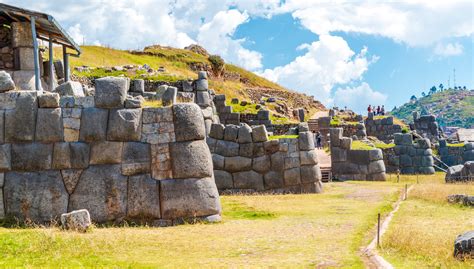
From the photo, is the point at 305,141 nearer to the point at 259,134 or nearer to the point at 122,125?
the point at 259,134

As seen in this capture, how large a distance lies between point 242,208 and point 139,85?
15698 millimetres

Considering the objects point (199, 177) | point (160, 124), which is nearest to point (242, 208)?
point (199, 177)

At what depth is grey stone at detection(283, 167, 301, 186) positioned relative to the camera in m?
22.7

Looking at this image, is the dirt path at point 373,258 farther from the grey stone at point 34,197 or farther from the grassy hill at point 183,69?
the grassy hill at point 183,69

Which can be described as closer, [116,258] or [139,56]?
[116,258]

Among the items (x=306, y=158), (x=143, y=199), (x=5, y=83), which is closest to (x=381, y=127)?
(x=306, y=158)

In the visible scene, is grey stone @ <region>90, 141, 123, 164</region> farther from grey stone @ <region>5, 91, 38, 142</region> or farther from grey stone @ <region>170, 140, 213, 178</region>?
grey stone @ <region>5, 91, 38, 142</region>

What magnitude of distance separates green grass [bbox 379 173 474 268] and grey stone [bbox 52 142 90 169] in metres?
7.34

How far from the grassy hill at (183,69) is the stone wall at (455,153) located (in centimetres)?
1490

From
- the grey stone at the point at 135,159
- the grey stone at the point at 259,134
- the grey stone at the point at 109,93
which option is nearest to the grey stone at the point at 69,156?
the grey stone at the point at 135,159

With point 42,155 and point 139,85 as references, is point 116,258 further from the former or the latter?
point 139,85

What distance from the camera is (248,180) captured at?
888 inches

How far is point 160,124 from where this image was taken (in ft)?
47.7

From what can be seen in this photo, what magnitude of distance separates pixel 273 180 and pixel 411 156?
60.6ft
